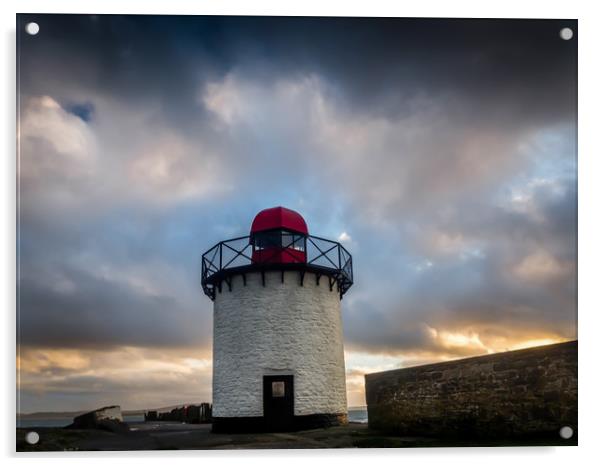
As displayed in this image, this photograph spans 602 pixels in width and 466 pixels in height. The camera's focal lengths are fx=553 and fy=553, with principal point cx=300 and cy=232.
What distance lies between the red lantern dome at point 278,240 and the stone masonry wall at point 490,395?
4013mm

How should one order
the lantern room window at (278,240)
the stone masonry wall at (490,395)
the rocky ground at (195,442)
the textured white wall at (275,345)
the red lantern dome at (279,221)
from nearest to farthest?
the stone masonry wall at (490,395) < the rocky ground at (195,442) < the red lantern dome at (279,221) < the textured white wall at (275,345) < the lantern room window at (278,240)

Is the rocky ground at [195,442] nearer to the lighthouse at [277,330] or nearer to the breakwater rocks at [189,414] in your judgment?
the lighthouse at [277,330]

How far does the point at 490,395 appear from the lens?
851 cm

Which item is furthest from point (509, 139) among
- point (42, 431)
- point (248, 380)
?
point (42, 431)

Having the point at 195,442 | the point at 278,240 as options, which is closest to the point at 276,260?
the point at 278,240

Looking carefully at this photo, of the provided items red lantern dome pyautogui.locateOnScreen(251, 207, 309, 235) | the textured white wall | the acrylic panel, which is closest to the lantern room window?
red lantern dome pyautogui.locateOnScreen(251, 207, 309, 235)

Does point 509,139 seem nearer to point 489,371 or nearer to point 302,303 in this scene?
point 489,371

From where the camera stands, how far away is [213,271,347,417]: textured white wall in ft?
40.5

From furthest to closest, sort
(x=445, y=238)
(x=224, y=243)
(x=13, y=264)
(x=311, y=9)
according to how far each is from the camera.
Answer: (x=224, y=243)
(x=445, y=238)
(x=311, y=9)
(x=13, y=264)

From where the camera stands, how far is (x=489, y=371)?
28.2 ft

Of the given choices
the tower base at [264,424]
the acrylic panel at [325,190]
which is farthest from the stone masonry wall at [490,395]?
the tower base at [264,424]

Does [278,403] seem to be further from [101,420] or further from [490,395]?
[490,395]

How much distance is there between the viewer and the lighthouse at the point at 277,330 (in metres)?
12.2

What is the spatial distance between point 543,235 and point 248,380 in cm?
699
